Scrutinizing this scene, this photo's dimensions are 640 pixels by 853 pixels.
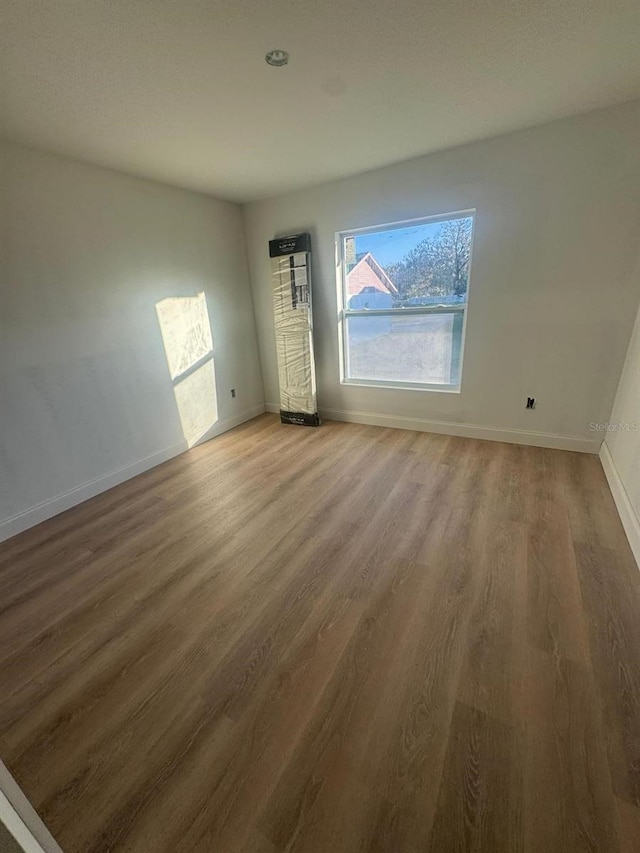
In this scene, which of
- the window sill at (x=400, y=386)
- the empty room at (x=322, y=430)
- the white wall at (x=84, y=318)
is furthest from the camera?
the window sill at (x=400, y=386)

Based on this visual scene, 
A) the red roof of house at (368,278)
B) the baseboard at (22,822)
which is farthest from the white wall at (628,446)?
the baseboard at (22,822)

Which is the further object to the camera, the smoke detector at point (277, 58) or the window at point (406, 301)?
the window at point (406, 301)

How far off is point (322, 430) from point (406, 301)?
159 centimetres

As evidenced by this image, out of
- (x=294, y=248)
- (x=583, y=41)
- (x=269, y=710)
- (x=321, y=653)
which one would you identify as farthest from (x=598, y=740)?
(x=294, y=248)

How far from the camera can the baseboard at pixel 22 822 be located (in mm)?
735

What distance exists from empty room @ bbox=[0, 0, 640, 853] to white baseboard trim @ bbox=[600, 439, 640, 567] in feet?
0.09

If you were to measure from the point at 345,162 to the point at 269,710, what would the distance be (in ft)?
11.9

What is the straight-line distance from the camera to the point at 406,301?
335cm

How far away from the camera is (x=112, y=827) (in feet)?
3.16

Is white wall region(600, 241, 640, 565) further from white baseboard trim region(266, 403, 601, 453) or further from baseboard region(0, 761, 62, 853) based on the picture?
baseboard region(0, 761, 62, 853)

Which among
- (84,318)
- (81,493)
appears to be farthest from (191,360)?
(81,493)

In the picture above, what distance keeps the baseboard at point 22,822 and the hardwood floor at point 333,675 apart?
0.38 feet

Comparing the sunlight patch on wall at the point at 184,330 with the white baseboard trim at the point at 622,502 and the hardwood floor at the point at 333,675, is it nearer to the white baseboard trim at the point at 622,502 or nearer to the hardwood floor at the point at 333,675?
the hardwood floor at the point at 333,675

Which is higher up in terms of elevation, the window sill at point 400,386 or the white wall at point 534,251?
the white wall at point 534,251
